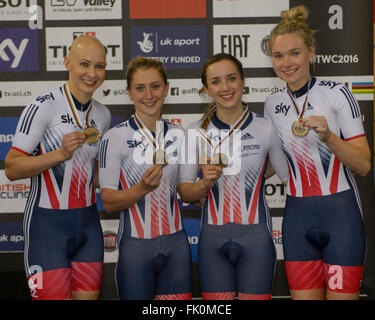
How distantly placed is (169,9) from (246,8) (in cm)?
50

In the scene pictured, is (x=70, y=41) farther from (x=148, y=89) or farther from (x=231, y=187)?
(x=231, y=187)

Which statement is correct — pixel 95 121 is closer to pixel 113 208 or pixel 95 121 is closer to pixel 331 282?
pixel 113 208

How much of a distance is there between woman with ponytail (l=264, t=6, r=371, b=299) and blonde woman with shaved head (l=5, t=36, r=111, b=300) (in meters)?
0.95

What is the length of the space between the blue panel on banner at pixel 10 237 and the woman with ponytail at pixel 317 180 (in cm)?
176

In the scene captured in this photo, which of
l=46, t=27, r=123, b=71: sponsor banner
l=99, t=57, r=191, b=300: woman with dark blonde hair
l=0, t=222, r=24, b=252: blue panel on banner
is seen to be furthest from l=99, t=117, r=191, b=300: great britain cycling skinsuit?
l=0, t=222, r=24, b=252: blue panel on banner

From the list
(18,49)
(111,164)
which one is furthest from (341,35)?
(18,49)

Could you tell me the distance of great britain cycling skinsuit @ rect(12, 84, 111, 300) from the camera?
204cm

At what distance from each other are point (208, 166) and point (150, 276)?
59 centimetres

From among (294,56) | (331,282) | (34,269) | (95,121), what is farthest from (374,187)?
(34,269)

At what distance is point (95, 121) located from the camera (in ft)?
7.28

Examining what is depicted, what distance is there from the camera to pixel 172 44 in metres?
2.77

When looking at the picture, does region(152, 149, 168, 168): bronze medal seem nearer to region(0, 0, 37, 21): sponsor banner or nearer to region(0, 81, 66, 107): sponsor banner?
region(0, 81, 66, 107): sponsor banner

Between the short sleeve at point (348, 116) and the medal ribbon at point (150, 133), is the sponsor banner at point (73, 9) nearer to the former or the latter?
the medal ribbon at point (150, 133)

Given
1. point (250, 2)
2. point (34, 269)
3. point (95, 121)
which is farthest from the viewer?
point (250, 2)
